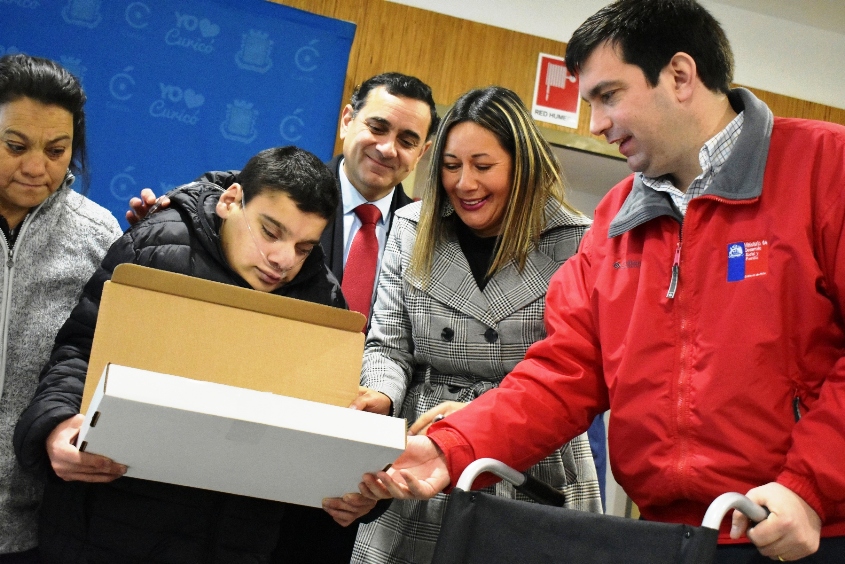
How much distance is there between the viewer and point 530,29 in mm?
3459

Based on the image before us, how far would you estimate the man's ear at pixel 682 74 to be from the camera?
1.49 m

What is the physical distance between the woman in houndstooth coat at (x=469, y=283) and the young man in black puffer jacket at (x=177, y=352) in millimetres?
218

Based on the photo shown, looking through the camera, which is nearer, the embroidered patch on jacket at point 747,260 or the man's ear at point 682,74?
the embroidered patch on jacket at point 747,260

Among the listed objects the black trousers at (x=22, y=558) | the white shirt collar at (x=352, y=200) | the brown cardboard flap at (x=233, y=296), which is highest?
the white shirt collar at (x=352, y=200)

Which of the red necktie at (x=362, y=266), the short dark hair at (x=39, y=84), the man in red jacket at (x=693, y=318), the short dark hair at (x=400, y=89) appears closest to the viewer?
the man in red jacket at (x=693, y=318)

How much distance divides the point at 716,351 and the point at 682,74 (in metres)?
0.50

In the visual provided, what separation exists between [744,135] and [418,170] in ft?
6.86

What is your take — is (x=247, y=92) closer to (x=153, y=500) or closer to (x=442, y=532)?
(x=153, y=500)

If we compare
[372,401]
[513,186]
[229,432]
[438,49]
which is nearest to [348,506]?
[372,401]

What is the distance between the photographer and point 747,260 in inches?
51.6

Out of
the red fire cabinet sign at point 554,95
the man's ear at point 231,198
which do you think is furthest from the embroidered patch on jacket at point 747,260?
the red fire cabinet sign at point 554,95

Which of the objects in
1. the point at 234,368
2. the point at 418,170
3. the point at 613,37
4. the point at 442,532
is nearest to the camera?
the point at 442,532

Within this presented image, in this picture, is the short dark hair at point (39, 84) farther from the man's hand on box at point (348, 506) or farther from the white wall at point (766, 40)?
the white wall at point (766, 40)

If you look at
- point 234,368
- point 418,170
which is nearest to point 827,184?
point 234,368
